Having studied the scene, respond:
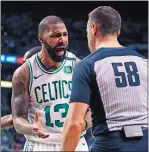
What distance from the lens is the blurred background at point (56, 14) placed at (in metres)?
13.1

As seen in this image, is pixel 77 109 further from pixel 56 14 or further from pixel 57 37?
pixel 56 14

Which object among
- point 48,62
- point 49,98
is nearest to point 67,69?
point 48,62

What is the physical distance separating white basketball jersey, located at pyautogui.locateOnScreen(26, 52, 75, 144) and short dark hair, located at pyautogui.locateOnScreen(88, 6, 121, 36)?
128cm

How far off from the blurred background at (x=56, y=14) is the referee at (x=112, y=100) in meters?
10.2

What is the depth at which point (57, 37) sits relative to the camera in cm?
402

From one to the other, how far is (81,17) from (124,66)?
446 inches

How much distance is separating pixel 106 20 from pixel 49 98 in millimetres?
1379

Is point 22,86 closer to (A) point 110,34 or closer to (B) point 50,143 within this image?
(B) point 50,143

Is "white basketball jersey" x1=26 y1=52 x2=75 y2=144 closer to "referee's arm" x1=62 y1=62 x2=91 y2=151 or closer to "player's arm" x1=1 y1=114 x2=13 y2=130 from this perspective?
"player's arm" x1=1 y1=114 x2=13 y2=130

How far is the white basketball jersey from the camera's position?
13.2ft

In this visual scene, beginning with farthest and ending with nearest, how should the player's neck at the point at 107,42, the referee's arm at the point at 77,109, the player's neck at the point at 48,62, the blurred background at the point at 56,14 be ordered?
the blurred background at the point at 56,14 < the player's neck at the point at 48,62 < the player's neck at the point at 107,42 < the referee's arm at the point at 77,109

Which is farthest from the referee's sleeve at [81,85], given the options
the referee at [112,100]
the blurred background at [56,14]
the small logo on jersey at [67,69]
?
the blurred background at [56,14]

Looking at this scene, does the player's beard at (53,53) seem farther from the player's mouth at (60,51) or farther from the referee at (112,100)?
the referee at (112,100)

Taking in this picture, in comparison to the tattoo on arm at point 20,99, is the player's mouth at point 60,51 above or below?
above
